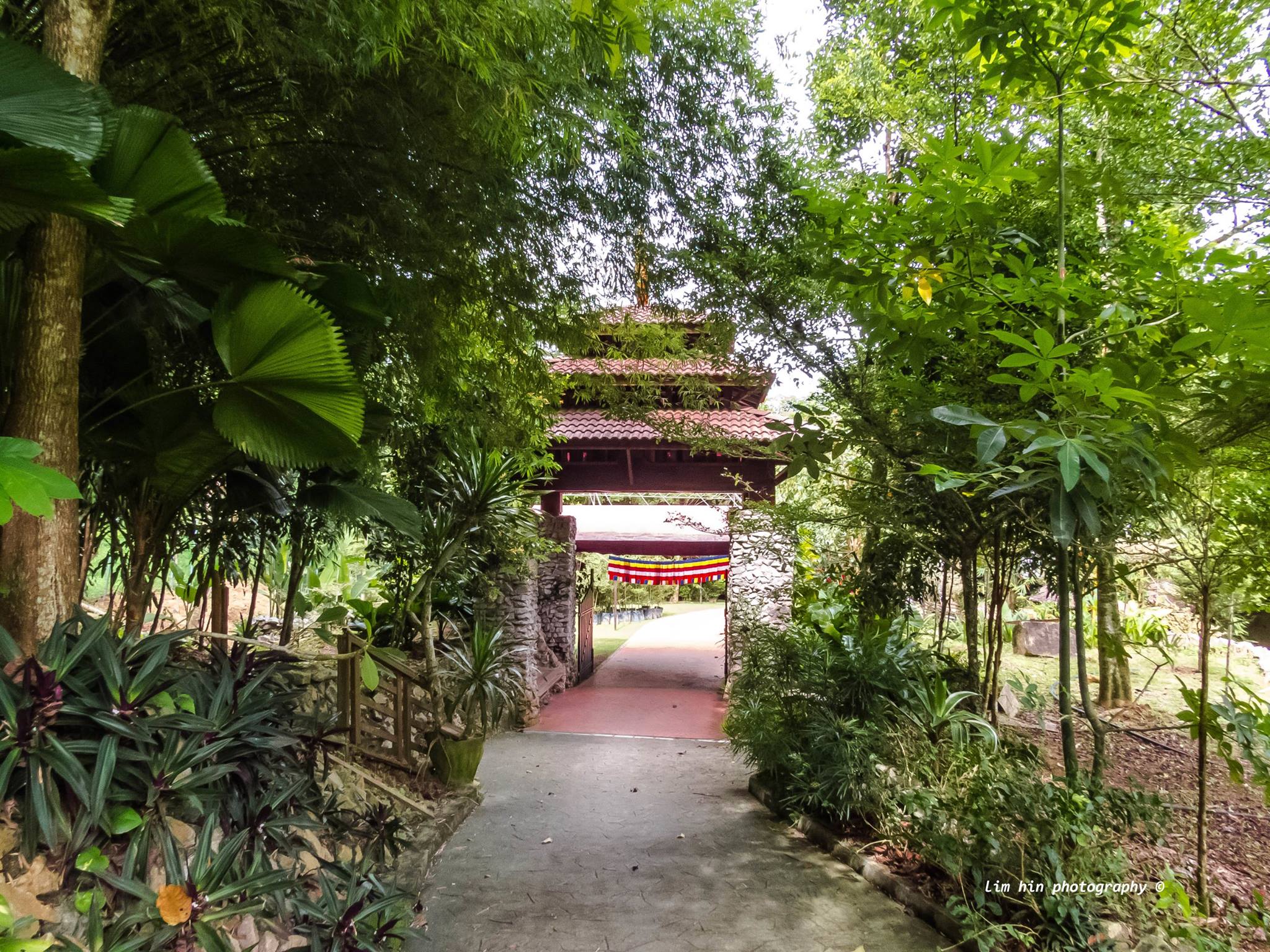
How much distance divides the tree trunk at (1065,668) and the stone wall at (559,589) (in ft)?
18.1

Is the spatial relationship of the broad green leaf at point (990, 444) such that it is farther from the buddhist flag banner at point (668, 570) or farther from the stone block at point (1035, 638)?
the buddhist flag banner at point (668, 570)

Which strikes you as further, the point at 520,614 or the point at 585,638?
the point at 585,638

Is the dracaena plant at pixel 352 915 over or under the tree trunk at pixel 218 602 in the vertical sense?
under

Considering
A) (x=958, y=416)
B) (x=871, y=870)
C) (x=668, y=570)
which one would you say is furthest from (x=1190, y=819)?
(x=668, y=570)

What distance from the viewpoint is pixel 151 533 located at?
238cm

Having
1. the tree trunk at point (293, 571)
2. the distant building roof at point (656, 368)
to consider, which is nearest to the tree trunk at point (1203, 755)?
the distant building roof at point (656, 368)

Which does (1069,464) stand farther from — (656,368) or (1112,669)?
(1112,669)

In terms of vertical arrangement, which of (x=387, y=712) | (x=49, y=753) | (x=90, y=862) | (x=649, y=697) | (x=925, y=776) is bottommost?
(x=649, y=697)

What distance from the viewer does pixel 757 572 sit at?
269 inches

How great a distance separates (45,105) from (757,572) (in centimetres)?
612

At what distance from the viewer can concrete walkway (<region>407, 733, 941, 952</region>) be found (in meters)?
2.63

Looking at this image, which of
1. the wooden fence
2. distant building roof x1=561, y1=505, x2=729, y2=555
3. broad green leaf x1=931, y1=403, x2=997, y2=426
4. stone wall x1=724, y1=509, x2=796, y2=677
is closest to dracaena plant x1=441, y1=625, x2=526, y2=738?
the wooden fence

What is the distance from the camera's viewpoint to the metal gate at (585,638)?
959 centimetres

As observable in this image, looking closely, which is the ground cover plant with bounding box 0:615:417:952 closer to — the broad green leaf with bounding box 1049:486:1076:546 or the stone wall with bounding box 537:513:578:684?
the broad green leaf with bounding box 1049:486:1076:546
